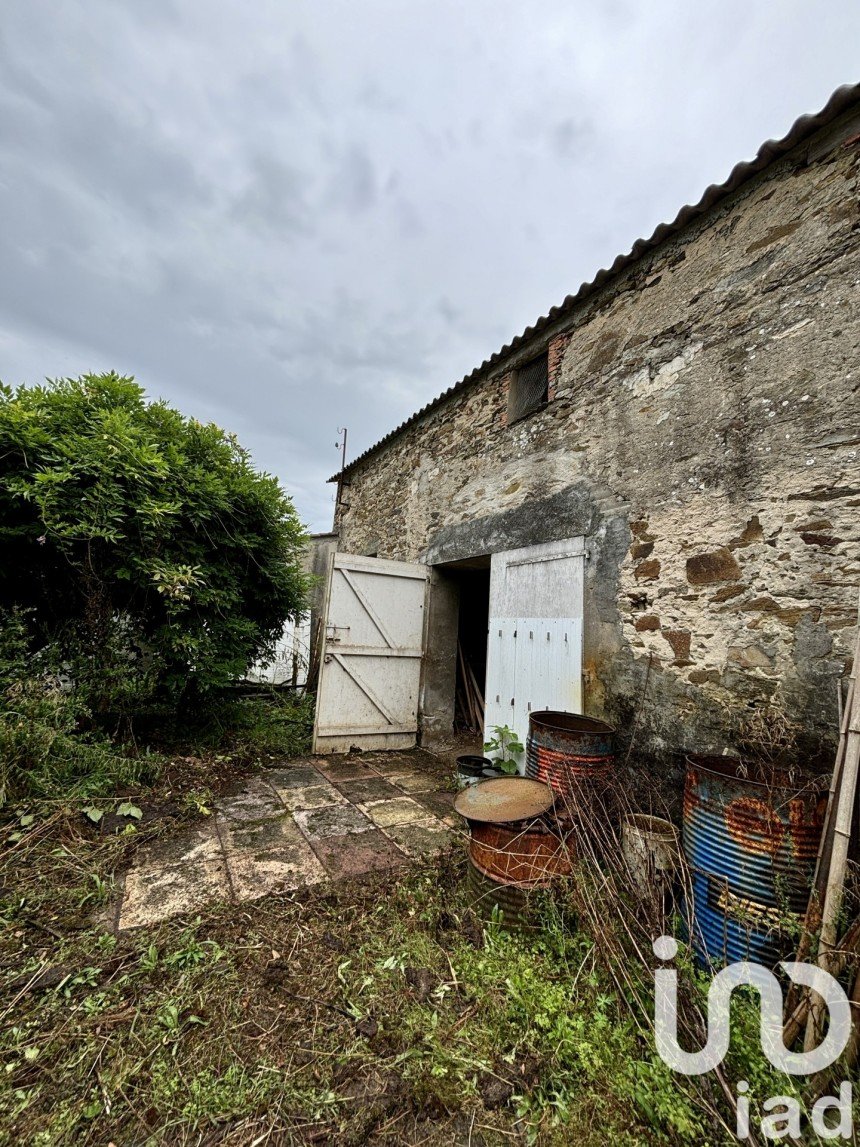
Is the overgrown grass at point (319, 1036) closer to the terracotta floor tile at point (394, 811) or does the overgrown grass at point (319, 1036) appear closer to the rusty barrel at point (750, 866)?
the rusty barrel at point (750, 866)

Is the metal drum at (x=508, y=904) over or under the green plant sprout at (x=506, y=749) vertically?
under

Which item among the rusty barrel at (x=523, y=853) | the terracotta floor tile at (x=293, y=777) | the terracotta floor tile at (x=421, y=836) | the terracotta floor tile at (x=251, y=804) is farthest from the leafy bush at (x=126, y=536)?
the rusty barrel at (x=523, y=853)

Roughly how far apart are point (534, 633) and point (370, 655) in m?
2.18

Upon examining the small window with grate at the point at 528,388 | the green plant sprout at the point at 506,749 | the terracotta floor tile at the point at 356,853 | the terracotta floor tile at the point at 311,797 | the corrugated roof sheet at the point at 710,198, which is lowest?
the terracotta floor tile at the point at 311,797

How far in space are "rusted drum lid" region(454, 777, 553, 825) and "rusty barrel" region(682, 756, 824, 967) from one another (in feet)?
2.51

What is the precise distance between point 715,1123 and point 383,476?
6956 millimetres

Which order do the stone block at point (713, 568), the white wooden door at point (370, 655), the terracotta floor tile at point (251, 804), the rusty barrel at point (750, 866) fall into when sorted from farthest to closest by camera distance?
the white wooden door at point (370, 655) → the terracotta floor tile at point (251, 804) → the stone block at point (713, 568) → the rusty barrel at point (750, 866)

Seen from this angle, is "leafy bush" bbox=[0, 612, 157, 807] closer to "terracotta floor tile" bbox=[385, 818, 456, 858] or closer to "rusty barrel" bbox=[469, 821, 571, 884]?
"terracotta floor tile" bbox=[385, 818, 456, 858]

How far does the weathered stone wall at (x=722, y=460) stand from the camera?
249 centimetres

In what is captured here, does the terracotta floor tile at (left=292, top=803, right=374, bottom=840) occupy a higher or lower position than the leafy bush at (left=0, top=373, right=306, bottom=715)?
lower

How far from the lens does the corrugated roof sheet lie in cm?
256

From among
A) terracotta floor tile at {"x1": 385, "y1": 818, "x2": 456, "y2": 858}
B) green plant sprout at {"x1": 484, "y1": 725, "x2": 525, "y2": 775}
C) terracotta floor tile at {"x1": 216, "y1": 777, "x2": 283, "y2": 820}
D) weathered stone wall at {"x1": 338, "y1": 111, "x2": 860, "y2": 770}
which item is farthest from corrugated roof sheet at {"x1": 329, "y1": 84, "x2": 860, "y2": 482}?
terracotta floor tile at {"x1": 216, "y1": 777, "x2": 283, "y2": 820}

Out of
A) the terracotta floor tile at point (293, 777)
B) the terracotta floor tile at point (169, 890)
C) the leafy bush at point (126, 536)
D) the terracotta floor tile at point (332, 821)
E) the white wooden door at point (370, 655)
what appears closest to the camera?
the terracotta floor tile at point (169, 890)

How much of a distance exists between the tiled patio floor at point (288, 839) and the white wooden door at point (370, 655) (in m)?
0.77
